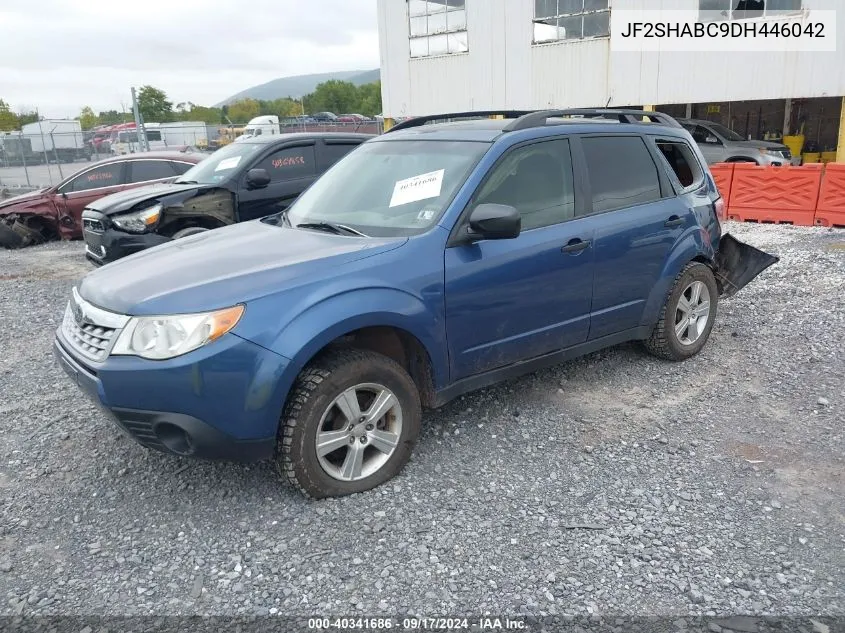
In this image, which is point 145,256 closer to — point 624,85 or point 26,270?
point 26,270

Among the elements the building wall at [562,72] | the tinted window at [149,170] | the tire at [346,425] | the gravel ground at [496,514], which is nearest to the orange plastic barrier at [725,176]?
the building wall at [562,72]

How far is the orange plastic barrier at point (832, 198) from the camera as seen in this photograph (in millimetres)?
10078

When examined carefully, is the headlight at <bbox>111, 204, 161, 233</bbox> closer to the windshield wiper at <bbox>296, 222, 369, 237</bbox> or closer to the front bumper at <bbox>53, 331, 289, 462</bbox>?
the windshield wiper at <bbox>296, 222, 369, 237</bbox>

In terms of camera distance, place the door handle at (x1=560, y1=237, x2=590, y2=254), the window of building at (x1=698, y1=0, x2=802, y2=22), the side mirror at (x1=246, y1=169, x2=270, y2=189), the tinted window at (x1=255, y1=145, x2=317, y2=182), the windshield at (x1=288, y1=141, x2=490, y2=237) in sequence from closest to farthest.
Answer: the windshield at (x1=288, y1=141, x2=490, y2=237) → the door handle at (x1=560, y1=237, x2=590, y2=254) → the side mirror at (x1=246, y1=169, x2=270, y2=189) → the tinted window at (x1=255, y1=145, x2=317, y2=182) → the window of building at (x1=698, y1=0, x2=802, y2=22)

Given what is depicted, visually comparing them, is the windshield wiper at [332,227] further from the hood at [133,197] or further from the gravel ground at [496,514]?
the hood at [133,197]

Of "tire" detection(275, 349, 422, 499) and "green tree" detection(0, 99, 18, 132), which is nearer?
"tire" detection(275, 349, 422, 499)

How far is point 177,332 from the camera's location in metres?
2.90

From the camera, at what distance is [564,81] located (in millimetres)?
17984

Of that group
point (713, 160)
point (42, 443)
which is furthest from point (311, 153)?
point (713, 160)

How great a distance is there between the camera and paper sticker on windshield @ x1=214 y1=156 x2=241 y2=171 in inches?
315

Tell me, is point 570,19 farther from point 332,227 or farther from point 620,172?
point 332,227

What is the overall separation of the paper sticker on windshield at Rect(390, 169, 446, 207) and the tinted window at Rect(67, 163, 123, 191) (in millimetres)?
8819

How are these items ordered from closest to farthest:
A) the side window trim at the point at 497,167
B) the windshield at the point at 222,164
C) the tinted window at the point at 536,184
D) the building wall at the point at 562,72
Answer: the side window trim at the point at 497,167 < the tinted window at the point at 536,184 < the windshield at the point at 222,164 < the building wall at the point at 562,72

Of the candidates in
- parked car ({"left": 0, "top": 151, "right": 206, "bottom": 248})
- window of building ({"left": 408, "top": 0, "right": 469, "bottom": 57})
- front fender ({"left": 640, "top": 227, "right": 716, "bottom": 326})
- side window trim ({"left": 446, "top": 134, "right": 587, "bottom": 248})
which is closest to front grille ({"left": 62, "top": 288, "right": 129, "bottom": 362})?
side window trim ({"left": 446, "top": 134, "right": 587, "bottom": 248})
